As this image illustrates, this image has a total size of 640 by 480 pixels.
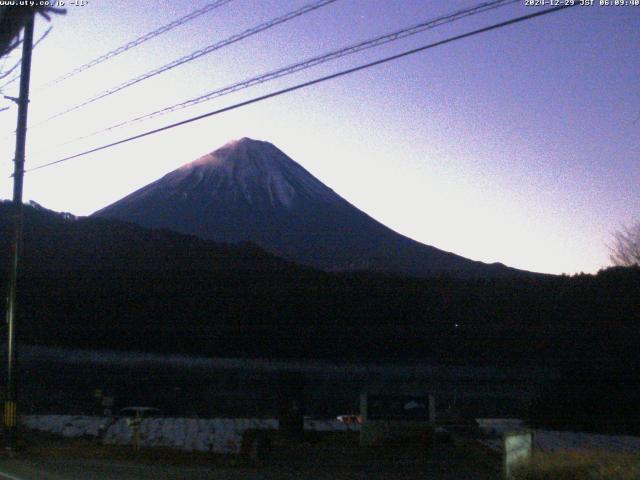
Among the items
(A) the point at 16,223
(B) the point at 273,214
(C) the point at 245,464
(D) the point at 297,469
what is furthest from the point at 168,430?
(B) the point at 273,214

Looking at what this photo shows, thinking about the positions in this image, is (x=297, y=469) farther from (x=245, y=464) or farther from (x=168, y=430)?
(x=168, y=430)

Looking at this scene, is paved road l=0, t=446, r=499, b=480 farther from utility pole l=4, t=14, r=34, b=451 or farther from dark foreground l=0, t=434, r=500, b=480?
utility pole l=4, t=14, r=34, b=451

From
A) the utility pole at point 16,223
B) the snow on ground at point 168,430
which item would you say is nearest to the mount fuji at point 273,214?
the snow on ground at point 168,430

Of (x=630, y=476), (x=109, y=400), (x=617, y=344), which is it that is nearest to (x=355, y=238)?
(x=617, y=344)

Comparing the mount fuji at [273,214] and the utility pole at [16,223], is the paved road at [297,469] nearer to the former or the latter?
the utility pole at [16,223]

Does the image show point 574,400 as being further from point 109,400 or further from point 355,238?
point 355,238

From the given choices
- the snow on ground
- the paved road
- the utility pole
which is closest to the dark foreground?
the paved road
